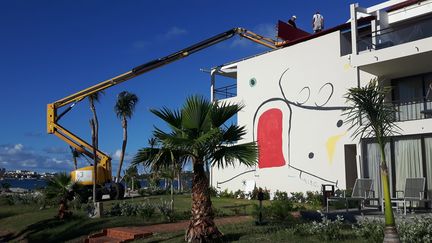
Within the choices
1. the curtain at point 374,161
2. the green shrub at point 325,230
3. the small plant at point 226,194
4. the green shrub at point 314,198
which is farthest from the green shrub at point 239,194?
the green shrub at point 325,230

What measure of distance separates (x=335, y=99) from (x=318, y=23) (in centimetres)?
612

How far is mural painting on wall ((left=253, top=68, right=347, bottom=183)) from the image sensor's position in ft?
Answer: 71.6

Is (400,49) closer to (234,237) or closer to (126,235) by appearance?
(234,237)

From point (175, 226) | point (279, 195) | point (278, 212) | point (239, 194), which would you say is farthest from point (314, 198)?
point (175, 226)

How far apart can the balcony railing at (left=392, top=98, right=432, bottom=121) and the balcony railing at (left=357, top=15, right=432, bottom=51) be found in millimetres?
2315

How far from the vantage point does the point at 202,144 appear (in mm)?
10742

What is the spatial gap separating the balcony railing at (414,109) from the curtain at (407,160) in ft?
3.30

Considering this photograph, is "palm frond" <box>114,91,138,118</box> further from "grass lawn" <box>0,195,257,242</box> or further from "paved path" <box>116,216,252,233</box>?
"paved path" <box>116,216,252,233</box>

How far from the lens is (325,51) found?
21812mm

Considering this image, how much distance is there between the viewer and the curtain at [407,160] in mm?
16328

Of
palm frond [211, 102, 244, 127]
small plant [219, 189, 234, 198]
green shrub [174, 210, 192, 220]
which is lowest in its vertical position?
green shrub [174, 210, 192, 220]

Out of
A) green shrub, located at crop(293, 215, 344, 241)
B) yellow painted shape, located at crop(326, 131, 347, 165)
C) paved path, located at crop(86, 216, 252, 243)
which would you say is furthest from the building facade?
green shrub, located at crop(293, 215, 344, 241)

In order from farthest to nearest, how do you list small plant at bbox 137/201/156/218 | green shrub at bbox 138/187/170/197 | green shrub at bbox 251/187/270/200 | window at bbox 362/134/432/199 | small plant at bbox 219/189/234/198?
green shrub at bbox 138/187/170/197 < small plant at bbox 219/189/234/198 < green shrub at bbox 251/187/270/200 < small plant at bbox 137/201/156/218 < window at bbox 362/134/432/199

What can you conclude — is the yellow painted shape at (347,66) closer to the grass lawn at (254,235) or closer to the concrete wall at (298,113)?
the concrete wall at (298,113)
